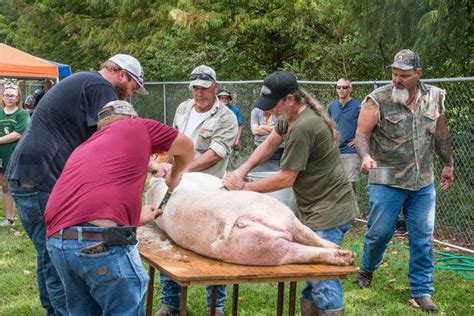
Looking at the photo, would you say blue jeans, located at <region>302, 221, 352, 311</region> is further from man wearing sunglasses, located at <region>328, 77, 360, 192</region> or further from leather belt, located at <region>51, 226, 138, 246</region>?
man wearing sunglasses, located at <region>328, 77, 360, 192</region>

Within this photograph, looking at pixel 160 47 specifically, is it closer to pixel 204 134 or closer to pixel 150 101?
pixel 150 101

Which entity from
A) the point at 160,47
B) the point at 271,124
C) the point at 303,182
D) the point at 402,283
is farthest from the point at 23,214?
the point at 160,47

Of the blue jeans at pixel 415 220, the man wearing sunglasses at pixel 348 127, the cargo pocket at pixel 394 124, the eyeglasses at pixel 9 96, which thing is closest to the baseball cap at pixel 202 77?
the cargo pocket at pixel 394 124

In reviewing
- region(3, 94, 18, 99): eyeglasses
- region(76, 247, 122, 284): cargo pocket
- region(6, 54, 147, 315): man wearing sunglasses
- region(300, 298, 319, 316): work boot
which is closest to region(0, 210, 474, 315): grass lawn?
region(300, 298, 319, 316): work boot

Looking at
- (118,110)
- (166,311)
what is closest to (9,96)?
(166,311)

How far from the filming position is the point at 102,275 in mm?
3268

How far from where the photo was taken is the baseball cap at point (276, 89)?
13.9 ft

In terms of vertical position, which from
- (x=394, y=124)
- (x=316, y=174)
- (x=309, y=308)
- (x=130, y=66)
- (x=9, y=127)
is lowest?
(x=309, y=308)

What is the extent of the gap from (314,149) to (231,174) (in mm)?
590

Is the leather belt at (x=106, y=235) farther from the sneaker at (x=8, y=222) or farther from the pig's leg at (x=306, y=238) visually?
the sneaker at (x=8, y=222)

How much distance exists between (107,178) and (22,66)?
34.8 ft

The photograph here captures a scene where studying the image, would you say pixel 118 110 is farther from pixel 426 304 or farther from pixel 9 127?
pixel 9 127

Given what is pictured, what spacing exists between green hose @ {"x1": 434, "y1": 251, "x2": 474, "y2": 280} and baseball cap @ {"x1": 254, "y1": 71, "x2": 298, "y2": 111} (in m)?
3.39

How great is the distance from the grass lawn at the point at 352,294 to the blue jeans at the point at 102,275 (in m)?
2.26
